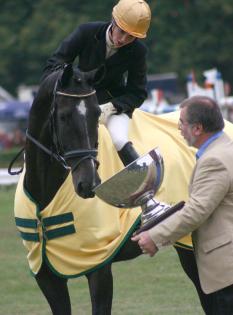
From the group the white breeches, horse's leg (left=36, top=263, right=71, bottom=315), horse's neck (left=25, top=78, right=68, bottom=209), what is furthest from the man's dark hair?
horse's leg (left=36, top=263, right=71, bottom=315)

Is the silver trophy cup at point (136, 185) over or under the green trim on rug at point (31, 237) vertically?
over

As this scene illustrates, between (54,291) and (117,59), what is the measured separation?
167 cm

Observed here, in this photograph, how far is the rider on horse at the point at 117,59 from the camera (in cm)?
690

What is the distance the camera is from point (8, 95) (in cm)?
5181

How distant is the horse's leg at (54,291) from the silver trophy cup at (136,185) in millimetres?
1311

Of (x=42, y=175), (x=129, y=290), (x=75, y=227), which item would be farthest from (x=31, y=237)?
(x=129, y=290)

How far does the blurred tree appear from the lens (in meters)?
48.4

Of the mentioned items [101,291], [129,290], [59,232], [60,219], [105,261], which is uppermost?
[60,219]

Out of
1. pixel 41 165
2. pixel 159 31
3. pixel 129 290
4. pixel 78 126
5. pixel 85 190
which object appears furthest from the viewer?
pixel 159 31

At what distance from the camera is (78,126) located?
632 cm

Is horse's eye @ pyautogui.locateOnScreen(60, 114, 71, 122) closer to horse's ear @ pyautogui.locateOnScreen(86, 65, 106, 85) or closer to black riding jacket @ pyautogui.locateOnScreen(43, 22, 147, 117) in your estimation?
horse's ear @ pyautogui.locateOnScreen(86, 65, 106, 85)

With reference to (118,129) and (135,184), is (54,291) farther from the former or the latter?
(135,184)

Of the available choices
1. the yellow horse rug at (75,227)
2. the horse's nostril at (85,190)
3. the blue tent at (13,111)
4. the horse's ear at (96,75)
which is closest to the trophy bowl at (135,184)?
the horse's nostril at (85,190)

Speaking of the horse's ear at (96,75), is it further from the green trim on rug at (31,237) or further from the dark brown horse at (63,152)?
the green trim on rug at (31,237)
